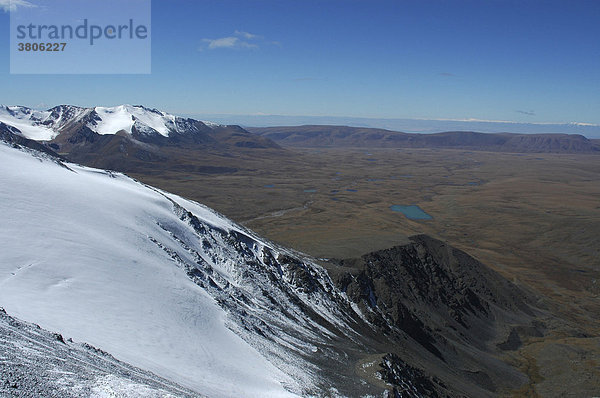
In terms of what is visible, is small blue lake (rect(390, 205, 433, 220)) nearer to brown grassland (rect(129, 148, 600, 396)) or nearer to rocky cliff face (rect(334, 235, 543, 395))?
brown grassland (rect(129, 148, 600, 396))

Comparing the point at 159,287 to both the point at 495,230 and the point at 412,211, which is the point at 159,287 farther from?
the point at 412,211

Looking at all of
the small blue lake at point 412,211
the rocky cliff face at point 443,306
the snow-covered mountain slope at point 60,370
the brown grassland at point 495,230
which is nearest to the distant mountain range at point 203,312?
the snow-covered mountain slope at point 60,370

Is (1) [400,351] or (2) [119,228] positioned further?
(1) [400,351]

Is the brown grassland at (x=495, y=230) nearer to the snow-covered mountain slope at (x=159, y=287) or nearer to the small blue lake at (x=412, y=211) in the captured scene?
the small blue lake at (x=412, y=211)

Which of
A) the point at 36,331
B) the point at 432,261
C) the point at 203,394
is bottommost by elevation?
the point at 432,261

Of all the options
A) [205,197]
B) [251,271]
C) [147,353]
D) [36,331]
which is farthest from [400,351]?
[205,197]

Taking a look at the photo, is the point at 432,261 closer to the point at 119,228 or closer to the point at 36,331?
the point at 119,228

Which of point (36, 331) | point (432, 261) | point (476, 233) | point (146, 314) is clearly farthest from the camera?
point (476, 233)

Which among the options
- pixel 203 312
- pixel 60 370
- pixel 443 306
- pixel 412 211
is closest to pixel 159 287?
pixel 203 312

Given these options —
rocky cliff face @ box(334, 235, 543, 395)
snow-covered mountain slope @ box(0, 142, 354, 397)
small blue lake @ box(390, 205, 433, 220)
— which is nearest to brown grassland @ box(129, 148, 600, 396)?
rocky cliff face @ box(334, 235, 543, 395)
